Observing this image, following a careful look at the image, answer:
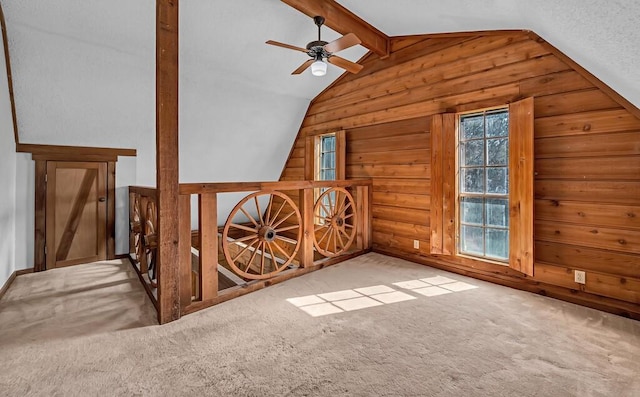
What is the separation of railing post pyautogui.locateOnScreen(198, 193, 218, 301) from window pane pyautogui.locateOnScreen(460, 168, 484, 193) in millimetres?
2883

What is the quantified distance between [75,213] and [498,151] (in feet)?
17.6

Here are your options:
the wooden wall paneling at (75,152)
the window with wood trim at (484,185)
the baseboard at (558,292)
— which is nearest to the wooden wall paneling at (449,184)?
the window with wood trim at (484,185)

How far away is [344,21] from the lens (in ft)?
12.1

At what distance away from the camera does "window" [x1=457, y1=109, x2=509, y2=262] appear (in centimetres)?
334

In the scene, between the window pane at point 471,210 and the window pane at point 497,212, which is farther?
the window pane at point 471,210

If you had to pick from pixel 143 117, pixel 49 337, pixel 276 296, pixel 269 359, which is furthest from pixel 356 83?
pixel 49 337

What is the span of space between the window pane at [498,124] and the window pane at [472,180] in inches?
17.0

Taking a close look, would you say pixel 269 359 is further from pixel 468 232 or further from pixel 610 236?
pixel 610 236

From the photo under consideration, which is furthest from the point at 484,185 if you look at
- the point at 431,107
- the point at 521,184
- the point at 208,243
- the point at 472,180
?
the point at 208,243

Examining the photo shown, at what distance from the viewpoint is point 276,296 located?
294cm

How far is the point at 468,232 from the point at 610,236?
1.26 meters

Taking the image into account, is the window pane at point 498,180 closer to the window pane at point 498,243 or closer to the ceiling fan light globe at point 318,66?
the window pane at point 498,243

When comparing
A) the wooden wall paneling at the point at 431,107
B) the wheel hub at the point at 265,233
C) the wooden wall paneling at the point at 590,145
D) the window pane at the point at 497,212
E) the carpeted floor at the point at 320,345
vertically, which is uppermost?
the wooden wall paneling at the point at 431,107

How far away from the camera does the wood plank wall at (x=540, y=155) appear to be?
260 centimetres
